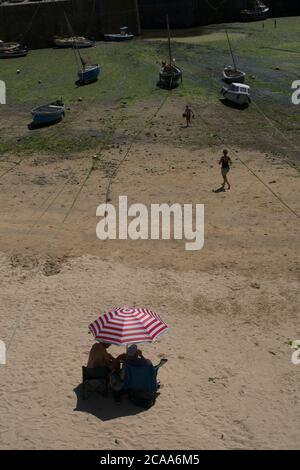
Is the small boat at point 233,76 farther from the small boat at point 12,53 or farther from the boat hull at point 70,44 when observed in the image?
the small boat at point 12,53

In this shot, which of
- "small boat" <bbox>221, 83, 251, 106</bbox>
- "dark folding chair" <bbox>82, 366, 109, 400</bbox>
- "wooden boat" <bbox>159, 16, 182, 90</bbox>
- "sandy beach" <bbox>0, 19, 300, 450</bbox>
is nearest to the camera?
"sandy beach" <bbox>0, 19, 300, 450</bbox>

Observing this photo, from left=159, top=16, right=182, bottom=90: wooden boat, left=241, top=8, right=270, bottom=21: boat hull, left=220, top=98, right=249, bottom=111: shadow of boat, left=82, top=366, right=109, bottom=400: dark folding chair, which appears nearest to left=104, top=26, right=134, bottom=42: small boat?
left=241, top=8, right=270, bottom=21: boat hull

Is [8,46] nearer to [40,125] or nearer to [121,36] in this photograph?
[121,36]

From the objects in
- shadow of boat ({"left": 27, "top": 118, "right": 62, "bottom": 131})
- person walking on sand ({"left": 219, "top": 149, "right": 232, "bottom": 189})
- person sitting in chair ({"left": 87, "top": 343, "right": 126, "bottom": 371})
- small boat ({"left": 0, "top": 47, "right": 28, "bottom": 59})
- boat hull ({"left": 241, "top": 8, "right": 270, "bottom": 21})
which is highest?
boat hull ({"left": 241, "top": 8, "right": 270, "bottom": 21})

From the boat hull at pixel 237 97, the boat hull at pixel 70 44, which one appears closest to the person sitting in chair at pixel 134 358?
the boat hull at pixel 237 97

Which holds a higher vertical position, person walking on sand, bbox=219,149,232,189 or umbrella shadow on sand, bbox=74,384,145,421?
person walking on sand, bbox=219,149,232,189

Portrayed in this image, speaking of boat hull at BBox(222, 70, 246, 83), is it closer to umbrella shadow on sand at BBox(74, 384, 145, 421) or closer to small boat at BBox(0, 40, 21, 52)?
small boat at BBox(0, 40, 21, 52)

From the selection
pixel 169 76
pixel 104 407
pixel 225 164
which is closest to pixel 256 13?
pixel 169 76
